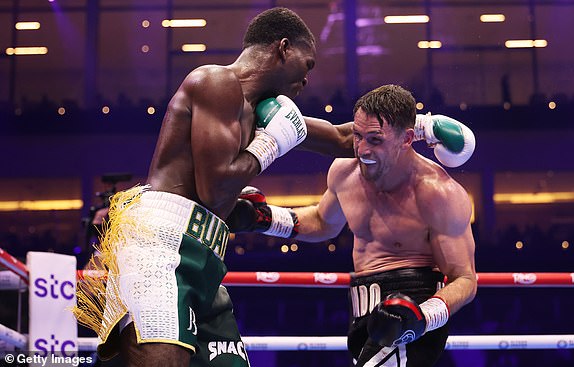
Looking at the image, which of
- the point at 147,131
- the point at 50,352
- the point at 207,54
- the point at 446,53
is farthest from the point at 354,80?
the point at 50,352

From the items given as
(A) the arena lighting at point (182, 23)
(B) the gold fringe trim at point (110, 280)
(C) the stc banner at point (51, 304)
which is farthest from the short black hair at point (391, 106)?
(A) the arena lighting at point (182, 23)

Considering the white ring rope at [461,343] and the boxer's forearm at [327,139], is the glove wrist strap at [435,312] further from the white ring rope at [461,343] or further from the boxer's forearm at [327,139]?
the white ring rope at [461,343]

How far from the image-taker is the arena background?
1077 cm

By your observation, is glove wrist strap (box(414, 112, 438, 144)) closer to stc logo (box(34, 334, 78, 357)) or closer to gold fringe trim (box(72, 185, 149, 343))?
gold fringe trim (box(72, 185, 149, 343))

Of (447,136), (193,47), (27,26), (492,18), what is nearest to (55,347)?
(447,136)

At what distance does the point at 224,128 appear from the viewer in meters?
2.14

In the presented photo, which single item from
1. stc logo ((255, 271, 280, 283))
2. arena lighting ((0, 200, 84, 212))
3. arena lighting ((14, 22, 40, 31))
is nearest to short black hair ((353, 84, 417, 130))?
stc logo ((255, 271, 280, 283))

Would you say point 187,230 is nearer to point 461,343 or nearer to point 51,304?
point 51,304

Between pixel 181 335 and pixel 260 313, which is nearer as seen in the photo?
pixel 181 335

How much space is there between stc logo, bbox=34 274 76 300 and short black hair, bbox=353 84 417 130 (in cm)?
158

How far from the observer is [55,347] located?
338cm

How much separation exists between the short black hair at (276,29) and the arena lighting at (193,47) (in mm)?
10043

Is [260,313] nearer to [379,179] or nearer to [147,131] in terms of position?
[147,131]

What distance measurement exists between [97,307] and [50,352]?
48.3 inches
